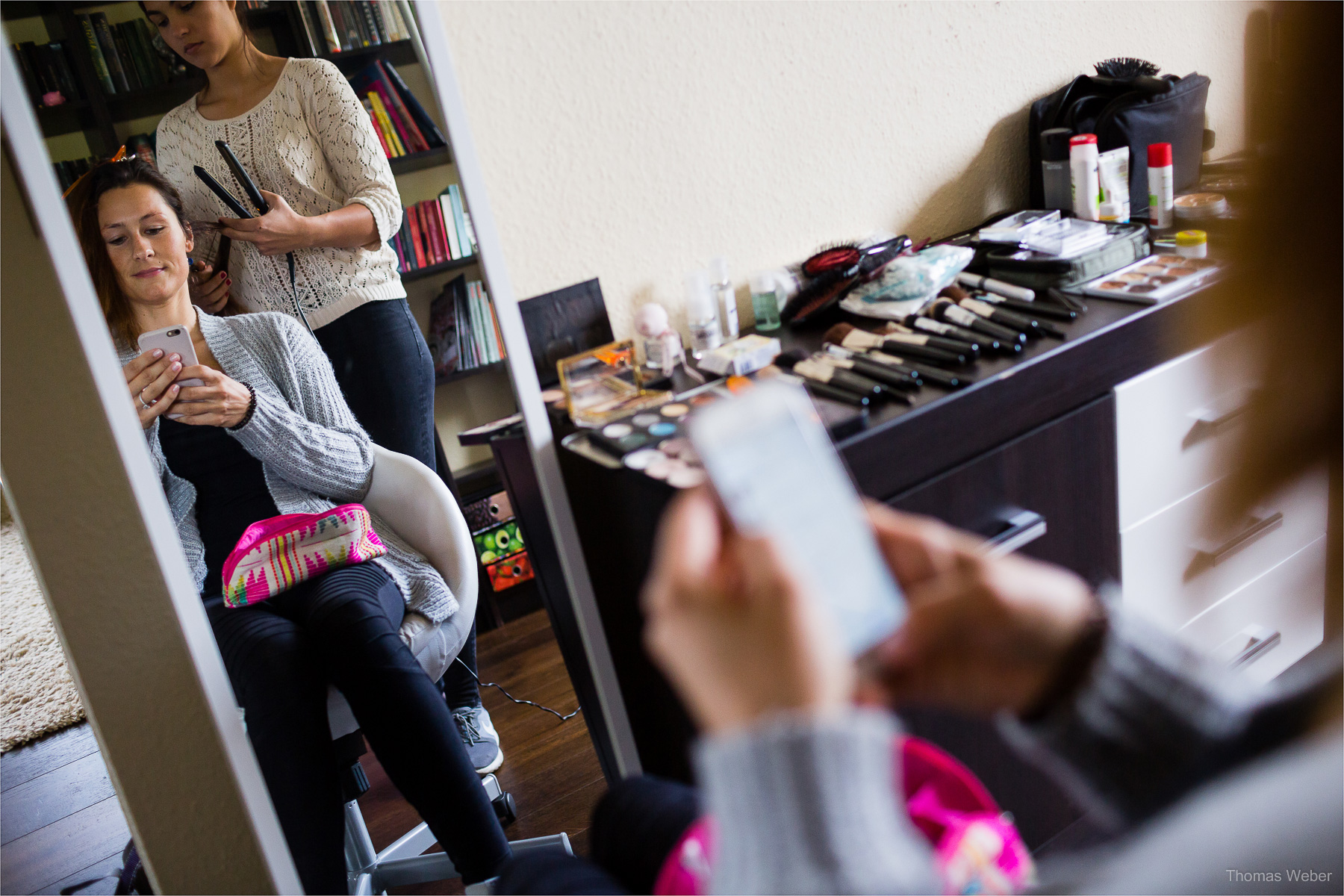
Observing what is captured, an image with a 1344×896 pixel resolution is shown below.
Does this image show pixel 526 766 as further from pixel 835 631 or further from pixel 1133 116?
pixel 1133 116

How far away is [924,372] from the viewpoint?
38.4 inches

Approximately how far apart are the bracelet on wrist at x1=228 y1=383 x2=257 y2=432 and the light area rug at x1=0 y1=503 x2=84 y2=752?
3.18 feet

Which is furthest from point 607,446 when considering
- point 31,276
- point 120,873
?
point 120,873

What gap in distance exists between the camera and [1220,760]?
1.25ft

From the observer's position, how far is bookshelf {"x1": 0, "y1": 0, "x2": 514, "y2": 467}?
80 centimetres

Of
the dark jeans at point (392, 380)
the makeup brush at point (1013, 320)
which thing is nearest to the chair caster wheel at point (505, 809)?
the dark jeans at point (392, 380)

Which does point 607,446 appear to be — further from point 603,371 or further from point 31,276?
point 31,276

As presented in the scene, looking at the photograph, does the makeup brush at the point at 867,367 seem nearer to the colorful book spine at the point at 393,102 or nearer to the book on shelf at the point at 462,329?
the book on shelf at the point at 462,329

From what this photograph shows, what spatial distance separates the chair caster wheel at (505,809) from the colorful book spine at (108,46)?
797 millimetres

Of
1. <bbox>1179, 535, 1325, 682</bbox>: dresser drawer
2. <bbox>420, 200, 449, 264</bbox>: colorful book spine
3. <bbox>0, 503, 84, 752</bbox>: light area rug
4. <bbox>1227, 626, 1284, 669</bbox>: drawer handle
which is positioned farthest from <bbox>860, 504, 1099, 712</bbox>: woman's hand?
<bbox>0, 503, 84, 752</bbox>: light area rug

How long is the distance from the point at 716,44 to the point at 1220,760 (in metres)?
1.02

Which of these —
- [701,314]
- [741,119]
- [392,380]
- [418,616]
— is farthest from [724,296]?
[418,616]

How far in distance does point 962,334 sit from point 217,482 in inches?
32.4

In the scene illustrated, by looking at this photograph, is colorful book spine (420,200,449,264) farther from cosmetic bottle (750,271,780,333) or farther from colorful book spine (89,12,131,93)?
cosmetic bottle (750,271,780,333)
